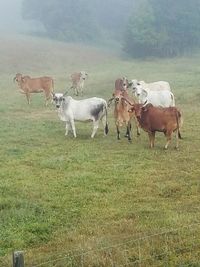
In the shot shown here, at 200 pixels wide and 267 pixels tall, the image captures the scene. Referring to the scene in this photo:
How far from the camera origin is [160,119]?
13602 mm

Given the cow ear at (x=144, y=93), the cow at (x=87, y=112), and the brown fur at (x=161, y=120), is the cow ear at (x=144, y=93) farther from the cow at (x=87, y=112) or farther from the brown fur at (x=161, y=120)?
the brown fur at (x=161, y=120)

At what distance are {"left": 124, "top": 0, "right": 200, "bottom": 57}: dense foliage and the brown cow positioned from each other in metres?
41.5

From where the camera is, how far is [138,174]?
11.4 m

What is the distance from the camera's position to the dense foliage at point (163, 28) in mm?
55188

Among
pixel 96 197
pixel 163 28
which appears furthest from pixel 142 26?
pixel 96 197

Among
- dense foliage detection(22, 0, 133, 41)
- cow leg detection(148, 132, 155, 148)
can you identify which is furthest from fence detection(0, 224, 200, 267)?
dense foliage detection(22, 0, 133, 41)

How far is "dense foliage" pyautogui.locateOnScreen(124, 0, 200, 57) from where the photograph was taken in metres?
55.2

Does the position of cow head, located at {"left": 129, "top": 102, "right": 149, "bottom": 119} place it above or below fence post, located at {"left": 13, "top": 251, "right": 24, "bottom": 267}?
above

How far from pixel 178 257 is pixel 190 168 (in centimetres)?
495

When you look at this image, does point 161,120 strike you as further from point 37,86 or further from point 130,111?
point 37,86

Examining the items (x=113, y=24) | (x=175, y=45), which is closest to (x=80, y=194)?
(x=175, y=45)

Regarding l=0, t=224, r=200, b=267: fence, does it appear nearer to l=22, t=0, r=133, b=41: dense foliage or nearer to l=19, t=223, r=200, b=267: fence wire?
l=19, t=223, r=200, b=267: fence wire

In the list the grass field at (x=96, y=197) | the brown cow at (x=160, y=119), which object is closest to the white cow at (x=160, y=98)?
the grass field at (x=96, y=197)

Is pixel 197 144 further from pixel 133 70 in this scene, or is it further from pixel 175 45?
pixel 175 45
